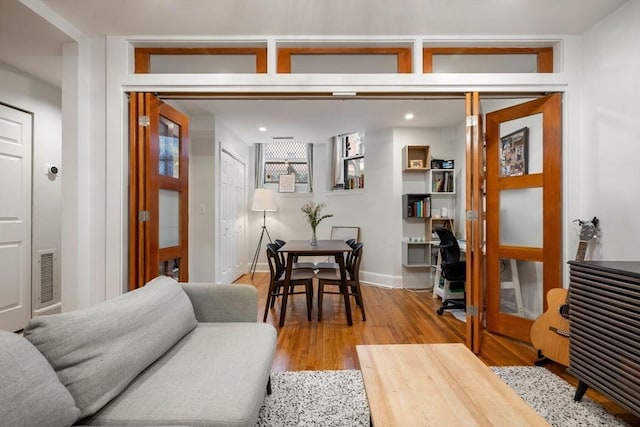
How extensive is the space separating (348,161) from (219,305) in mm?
4346

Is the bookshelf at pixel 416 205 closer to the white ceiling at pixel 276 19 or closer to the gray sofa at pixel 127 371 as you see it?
the white ceiling at pixel 276 19

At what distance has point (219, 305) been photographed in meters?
1.92

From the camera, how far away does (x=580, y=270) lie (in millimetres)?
1870

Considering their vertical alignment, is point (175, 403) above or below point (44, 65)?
below

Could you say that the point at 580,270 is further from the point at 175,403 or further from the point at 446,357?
the point at 175,403

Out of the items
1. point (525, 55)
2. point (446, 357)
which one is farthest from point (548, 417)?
point (525, 55)

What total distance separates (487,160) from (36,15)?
12.1ft

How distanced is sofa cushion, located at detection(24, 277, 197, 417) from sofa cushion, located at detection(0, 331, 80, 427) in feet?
0.18

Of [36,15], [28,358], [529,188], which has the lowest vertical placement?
[28,358]

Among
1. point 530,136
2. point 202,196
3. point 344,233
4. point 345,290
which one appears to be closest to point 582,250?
point 530,136

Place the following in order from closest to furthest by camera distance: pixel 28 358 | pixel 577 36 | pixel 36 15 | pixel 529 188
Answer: pixel 28 358 < pixel 36 15 < pixel 577 36 < pixel 529 188

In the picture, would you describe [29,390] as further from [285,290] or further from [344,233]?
[344,233]

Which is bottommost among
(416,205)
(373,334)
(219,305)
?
(373,334)

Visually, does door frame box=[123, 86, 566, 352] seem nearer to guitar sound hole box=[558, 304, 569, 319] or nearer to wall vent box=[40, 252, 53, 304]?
guitar sound hole box=[558, 304, 569, 319]
